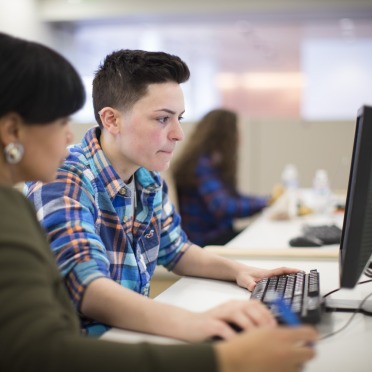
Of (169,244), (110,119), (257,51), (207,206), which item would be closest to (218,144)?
(207,206)

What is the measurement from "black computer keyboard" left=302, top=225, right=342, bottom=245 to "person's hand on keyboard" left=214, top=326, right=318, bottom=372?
1.47 metres

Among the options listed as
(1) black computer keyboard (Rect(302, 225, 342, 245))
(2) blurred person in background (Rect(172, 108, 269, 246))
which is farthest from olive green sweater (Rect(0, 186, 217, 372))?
(2) blurred person in background (Rect(172, 108, 269, 246))

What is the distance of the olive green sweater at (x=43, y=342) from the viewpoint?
68 centimetres

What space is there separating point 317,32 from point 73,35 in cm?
271

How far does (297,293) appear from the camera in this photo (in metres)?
1.14

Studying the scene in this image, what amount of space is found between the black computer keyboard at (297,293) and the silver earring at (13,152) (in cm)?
49

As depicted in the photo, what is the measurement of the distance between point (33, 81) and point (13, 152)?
4.3 inches

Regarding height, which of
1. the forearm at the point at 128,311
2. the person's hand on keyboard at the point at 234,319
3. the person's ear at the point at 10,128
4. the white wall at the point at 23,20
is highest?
the white wall at the point at 23,20

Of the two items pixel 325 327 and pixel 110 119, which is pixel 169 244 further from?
pixel 325 327

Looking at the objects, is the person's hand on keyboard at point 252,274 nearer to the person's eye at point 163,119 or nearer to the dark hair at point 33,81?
the person's eye at point 163,119

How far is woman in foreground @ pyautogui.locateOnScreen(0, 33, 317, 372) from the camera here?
26.9 inches

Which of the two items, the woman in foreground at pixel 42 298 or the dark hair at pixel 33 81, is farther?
the dark hair at pixel 33 81

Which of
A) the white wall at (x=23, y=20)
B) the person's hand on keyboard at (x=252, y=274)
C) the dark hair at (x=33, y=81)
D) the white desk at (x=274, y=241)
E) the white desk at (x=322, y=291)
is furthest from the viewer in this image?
the white wall at (x=23, y=20)

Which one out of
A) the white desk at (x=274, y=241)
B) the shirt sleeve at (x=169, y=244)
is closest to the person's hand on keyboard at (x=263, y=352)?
the shirt sleeve at (x=169, y=244)
